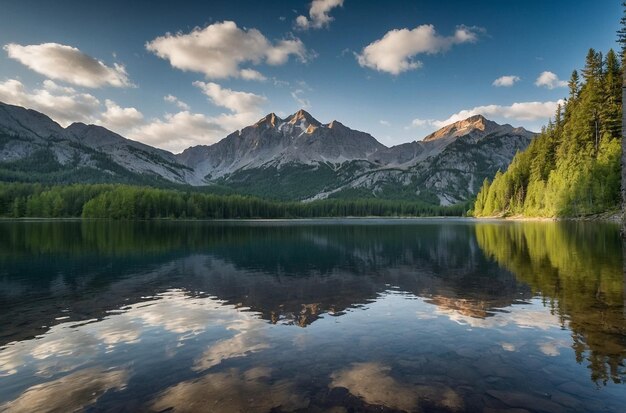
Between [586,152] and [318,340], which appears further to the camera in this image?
[586,152]

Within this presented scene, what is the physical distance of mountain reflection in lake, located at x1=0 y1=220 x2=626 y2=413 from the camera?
40.5 feet

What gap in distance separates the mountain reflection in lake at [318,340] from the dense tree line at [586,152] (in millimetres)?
78406

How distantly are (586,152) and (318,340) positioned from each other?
12454 centimetres

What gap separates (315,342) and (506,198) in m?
191

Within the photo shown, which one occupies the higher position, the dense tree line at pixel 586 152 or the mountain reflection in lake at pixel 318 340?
the dense tree line at pixel 586 152

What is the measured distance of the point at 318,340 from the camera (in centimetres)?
1833

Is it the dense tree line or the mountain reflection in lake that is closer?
the mountain reflection in lake

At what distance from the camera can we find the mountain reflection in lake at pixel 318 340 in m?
12.3

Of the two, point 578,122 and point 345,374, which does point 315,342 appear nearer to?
point 345,374

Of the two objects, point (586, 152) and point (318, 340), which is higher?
point (586, 152)

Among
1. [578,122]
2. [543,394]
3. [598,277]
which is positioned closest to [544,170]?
[578,122]

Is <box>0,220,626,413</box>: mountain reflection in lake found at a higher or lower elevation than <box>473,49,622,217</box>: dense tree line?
lower

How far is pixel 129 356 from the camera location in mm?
16578

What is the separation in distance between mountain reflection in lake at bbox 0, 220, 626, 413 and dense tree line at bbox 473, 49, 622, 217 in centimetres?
7841
